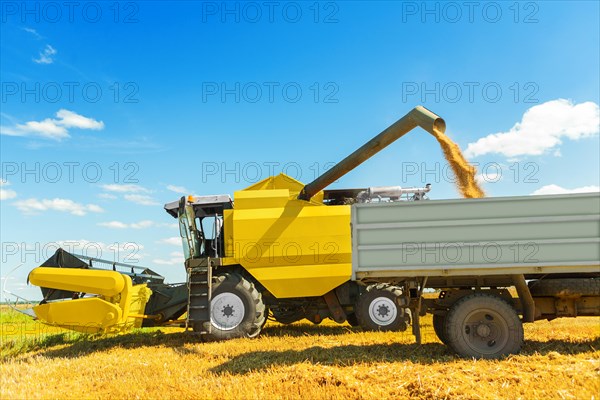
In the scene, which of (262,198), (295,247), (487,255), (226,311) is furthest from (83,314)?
(487,255)

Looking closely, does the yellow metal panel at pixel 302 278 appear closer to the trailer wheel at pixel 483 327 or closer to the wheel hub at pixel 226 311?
the wheel hub at pixel 226 311

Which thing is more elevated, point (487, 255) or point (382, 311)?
point (487, 255)

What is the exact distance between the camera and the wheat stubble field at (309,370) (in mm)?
4926

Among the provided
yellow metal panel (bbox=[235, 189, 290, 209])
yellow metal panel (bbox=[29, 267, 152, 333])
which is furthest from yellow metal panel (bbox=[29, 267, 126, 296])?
yellow metal panel (bbox=[235, 189, 290, 209])

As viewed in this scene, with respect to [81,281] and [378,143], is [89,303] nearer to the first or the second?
[81,281]

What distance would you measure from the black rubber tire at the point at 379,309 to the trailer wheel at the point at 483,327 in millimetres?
3033

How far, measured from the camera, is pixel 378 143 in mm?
8461

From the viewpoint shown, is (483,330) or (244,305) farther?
(244,305)

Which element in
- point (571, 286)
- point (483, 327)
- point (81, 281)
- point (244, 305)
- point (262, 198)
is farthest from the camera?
point (262, 198)

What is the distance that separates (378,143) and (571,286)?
378cm

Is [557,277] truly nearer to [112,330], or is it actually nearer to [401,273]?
[401,273]

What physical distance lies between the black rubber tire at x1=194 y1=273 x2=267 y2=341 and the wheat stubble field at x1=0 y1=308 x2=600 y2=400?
0.38 meters

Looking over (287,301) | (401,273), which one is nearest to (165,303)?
(287,301)

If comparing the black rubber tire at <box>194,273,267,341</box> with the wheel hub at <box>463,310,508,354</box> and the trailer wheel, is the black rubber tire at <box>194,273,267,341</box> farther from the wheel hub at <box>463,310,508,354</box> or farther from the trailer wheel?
the wheel hub at <box>463,310,508,354</box>
